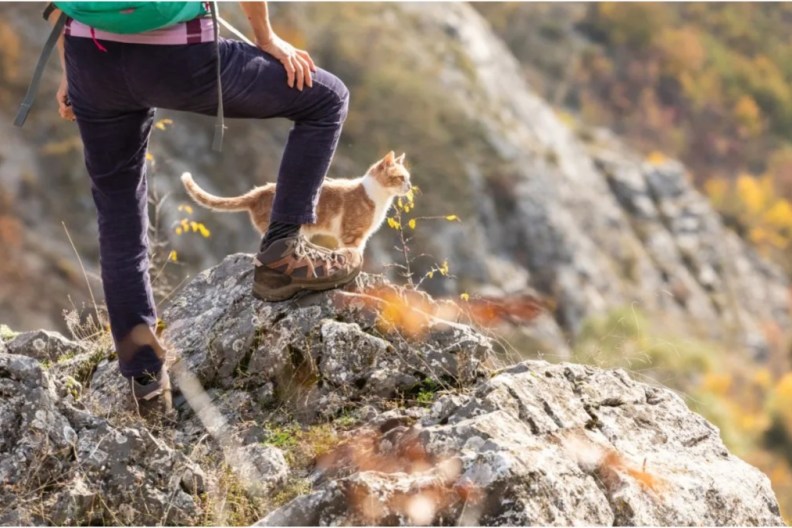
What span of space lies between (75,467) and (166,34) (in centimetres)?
216

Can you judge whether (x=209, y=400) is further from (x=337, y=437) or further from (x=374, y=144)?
(x=374, y=144)

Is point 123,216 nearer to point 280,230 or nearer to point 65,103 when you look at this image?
point 65,103

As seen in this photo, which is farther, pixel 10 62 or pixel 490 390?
pixel 10 62

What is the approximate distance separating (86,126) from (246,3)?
1.07 metres

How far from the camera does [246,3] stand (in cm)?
538

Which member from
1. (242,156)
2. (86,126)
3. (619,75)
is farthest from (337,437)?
(619,75)

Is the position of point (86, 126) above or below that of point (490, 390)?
above

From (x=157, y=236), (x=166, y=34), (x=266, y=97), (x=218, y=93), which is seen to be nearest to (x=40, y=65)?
(x=166, y=34)

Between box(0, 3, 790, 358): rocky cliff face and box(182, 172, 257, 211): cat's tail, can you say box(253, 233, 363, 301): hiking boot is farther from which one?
box(0, 3, 790, 358): rocky cliff face

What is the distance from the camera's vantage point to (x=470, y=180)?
67.6 m

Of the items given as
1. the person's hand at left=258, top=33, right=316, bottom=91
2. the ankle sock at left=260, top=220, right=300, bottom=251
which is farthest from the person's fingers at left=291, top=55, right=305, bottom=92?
the ankle sock at left=260, top=220, right=300, bottom=251

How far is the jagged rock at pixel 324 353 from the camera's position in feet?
20.7

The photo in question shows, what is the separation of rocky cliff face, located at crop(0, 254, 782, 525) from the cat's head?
172cm

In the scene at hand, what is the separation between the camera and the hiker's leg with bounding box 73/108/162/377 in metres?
5.68
